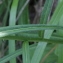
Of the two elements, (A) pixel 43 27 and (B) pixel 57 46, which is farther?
(B) pixel 57 46

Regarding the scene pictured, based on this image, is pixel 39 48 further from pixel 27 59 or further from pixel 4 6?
pixel 4 6

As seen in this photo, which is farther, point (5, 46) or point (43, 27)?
point (5, 46)

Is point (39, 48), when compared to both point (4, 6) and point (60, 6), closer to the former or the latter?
point (60, 6)

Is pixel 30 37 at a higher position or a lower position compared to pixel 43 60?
higher

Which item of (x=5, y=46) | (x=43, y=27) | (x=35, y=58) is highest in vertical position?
(x=43, y=27)

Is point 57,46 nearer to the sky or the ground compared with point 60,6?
nearer to the ground

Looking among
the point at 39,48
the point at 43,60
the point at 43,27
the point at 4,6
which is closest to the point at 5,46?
the point at 4,6

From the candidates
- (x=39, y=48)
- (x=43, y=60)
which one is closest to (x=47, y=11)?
(x=39, y=48)

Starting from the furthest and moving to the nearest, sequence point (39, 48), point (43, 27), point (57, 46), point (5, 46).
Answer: point (5, 46)
point (57, 46)
point (39, 48)
point (43, 27)

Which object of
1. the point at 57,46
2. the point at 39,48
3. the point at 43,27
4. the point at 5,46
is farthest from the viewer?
the point at 5,46
